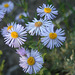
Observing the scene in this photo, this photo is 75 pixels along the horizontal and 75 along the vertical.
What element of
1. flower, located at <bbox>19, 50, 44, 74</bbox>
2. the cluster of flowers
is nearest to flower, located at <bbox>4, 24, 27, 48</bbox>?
the cluster of flowers

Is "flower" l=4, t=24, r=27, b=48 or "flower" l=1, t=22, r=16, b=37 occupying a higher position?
"flower" l=1, t=22, r=16, b=37

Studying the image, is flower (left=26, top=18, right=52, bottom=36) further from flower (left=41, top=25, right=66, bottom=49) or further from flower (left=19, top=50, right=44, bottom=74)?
flower (left=19, top=50, right=44, bottom=74)

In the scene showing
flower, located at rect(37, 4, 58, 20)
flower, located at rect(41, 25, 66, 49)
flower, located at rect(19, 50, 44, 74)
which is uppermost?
flower, located at rect(37, 4, 58, 20)

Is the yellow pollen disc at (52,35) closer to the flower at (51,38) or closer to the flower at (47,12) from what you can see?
the flower at (51,38)

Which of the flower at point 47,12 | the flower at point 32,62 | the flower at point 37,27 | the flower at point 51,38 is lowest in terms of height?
the flower at point 32,62

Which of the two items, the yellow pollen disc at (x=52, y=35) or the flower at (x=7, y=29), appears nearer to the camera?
the yellow pollen disc at (x=52, y=35)

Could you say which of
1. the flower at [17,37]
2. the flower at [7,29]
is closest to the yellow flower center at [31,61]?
the flower at [17,37]

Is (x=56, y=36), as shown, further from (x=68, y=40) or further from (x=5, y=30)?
(x=68, y=40)
